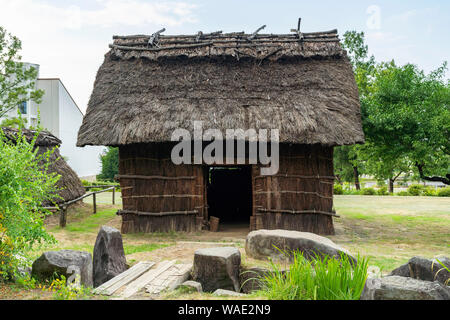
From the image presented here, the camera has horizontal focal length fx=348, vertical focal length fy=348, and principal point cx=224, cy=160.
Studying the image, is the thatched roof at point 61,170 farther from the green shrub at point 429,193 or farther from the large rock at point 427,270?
the green shrub at point 429,193

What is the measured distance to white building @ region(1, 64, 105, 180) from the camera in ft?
80.7

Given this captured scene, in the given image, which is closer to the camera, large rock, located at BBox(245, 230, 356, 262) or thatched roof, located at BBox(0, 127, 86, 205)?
large rock, located at BBox(245, 230, 356, 262)

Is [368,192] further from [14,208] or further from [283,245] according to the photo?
[14,208]

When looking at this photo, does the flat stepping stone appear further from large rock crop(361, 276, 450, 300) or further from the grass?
large rock crop(361, 276, 450, 300)

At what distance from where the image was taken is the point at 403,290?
3627 mm

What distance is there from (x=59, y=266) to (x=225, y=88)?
6.45m

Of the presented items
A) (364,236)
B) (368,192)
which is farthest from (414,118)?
(368,192)

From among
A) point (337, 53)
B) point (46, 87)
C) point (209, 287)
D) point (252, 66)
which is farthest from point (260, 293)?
point (46, 87)

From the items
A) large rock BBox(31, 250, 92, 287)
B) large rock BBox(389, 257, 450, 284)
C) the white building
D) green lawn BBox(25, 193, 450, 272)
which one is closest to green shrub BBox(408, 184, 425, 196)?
green lawn BBox(25, 193, 450, 272)

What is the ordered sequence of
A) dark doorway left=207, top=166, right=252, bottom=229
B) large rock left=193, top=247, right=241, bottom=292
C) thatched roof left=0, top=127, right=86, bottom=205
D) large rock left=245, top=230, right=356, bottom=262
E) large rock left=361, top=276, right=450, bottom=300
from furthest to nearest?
dark doorway left=207, top=166, right=252, bottom=229, thatched roof left=0, top=127, right=86, bottom=205, large rock left=245, top=230, right=356, bottom=262, large rock left=193, top=247, right=241, bottom=292, large rock left=361, top=276, right=450, bottom=300

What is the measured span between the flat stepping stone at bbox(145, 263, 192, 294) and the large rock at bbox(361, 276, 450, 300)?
2.36m
